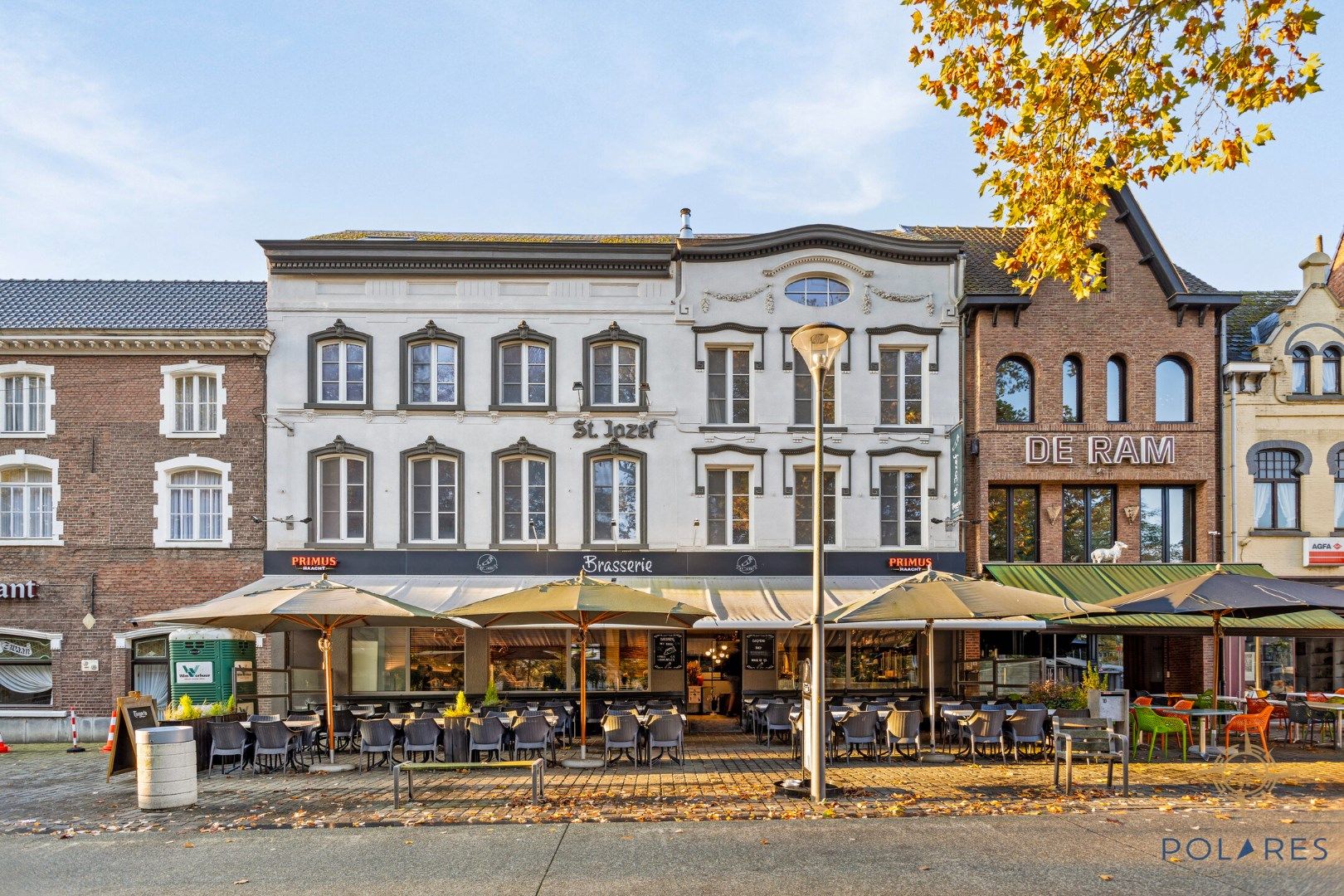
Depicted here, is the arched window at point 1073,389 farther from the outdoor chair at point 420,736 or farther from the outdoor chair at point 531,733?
the outdoor chair at point 420,736

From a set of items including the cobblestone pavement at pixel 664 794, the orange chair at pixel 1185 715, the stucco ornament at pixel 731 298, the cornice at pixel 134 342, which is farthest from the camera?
the stucco ornament at pixel 731 298

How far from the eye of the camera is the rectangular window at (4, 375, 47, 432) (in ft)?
65.5

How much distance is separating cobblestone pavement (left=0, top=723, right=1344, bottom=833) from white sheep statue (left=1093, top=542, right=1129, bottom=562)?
6030mm

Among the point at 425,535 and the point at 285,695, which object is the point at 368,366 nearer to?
the point at 425,535

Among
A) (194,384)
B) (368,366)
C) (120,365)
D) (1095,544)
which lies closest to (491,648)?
(368,366)

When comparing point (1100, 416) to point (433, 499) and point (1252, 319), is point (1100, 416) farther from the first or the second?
point (433, 499)

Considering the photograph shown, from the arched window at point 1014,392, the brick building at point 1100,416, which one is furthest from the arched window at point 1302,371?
the arched window at point 1014,392

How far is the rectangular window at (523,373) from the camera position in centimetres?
2053

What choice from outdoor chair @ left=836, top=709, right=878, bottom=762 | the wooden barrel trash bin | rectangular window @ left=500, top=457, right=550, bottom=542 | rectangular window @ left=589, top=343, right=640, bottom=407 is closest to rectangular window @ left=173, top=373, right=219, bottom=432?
rectangular window @ left=500, top=457, right=550, bottom=542

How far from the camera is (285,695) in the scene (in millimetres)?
19547

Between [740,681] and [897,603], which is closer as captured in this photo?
[897,603]

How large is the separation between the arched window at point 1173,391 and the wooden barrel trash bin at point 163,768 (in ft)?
63.7

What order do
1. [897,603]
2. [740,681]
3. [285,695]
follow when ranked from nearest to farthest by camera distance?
[897,603]
[285,695]
[740,681]

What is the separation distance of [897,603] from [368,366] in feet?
41.6
